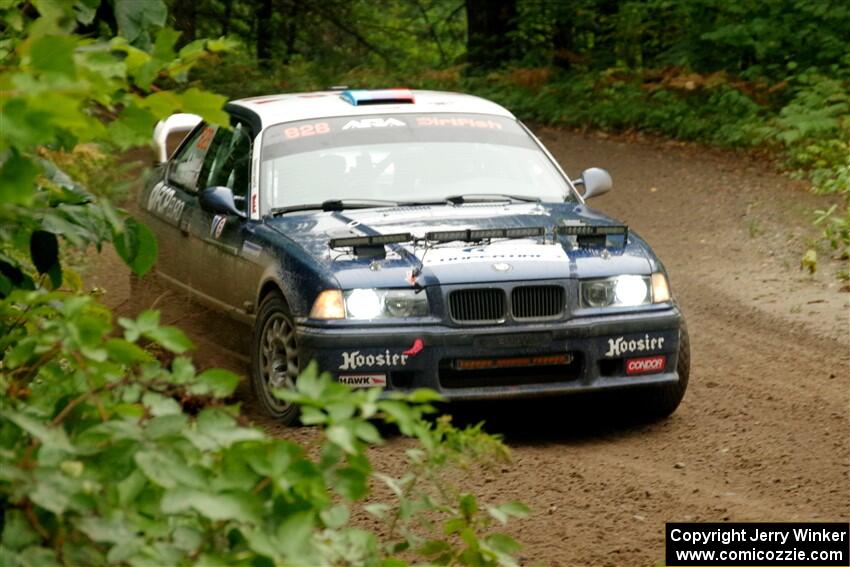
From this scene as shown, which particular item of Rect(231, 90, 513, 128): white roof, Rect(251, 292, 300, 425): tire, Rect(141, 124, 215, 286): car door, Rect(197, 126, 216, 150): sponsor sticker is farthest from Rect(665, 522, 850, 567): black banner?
Rect(197, 126, 216, 150): sponsor sticker

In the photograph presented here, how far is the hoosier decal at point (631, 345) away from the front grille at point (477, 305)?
60cm

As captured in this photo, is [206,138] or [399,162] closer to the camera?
[399,162]

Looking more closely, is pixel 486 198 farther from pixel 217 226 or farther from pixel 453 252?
pixel 217 226

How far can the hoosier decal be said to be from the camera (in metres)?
8.20

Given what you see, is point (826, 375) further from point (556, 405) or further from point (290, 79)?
point (290, 79)

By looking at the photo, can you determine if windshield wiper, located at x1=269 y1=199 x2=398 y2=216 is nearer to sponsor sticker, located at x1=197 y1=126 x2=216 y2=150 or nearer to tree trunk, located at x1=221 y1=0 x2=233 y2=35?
sponsor sticker, located at x1=197 y1=126 x2=216 y2=150

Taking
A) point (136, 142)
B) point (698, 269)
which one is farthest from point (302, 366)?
point (698, 269)

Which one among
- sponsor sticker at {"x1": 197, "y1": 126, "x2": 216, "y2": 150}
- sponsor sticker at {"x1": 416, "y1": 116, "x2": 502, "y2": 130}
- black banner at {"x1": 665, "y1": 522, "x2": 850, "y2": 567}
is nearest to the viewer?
black banner at {"x1": 665, "y1": 522, "x2": 850, "y2": 567}

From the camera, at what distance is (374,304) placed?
8023 millimetres

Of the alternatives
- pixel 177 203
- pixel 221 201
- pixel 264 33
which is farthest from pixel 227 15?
pixel 221 201

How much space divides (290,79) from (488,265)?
21357 mm

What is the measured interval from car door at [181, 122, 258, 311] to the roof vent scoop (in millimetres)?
705

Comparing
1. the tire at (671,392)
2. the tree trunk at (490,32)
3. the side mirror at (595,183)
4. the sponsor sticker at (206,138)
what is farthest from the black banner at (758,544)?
the tree trunk at (490,32)

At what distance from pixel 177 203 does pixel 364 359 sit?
9.89ft
